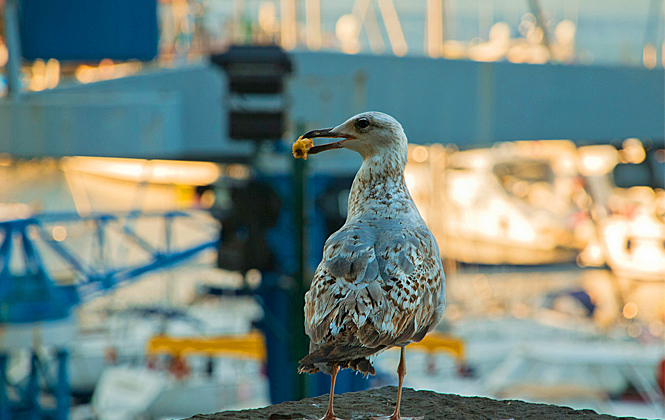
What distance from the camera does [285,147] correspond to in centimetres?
1298

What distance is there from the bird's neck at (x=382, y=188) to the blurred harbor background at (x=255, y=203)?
18.6ft

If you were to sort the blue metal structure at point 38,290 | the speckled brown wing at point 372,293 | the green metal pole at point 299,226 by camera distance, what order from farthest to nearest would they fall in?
the blue metal structure at point 38,290 → the green metal pole at point 299,226 → the speckled brown wing at point 372,293

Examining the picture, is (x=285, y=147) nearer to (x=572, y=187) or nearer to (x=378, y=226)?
(x=378, y=226)

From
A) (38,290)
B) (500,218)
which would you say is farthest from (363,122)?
(500,218)

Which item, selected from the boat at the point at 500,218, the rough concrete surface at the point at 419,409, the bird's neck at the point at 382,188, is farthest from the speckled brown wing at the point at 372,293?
the boat at the point at 500,218

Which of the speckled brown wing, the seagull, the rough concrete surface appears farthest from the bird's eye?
the rough concrete surface

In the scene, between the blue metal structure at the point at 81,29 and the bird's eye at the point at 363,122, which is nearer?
the bird's eye at the point at 363,122

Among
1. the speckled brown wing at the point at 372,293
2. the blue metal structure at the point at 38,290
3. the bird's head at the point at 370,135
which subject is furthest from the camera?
the blue metal structure at the point at 38,290

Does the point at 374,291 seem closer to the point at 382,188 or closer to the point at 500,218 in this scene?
the point at 382,188

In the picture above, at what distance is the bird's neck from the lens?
5.09m

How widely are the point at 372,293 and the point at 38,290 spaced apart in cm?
1046

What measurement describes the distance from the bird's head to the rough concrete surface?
77.8 inches

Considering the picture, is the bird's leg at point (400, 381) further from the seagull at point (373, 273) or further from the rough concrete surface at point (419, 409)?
the rough concrete surface at point (419, 409)

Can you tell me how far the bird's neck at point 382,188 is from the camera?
509 cm
